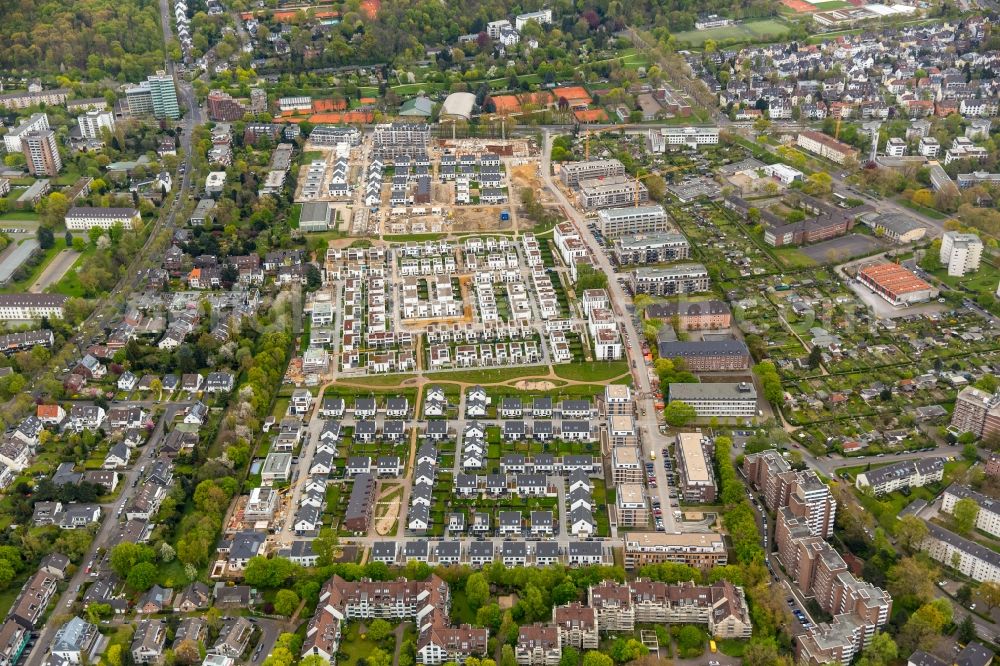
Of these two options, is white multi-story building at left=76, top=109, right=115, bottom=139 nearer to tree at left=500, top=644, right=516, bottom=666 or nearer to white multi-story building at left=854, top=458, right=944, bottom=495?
tree at left=500, top=644, right=516, bottom=666

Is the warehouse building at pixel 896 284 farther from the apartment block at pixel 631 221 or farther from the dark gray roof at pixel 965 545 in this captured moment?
the dark gray roof at pixel 965 545

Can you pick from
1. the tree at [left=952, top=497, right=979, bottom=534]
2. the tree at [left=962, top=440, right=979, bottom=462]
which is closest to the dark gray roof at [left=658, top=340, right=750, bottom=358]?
the tree at [left=962, top=440, right=979, bottom=462]

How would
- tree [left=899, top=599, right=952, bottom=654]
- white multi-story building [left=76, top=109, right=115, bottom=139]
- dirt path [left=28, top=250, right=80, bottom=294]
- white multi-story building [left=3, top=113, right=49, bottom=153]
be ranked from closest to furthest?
1. tree [left=899, top=599, right=952, bottom=654]
2. dirt path [left=28, top=250, right=80, bottom=294]
3. white multi-story building [left=3, top=113, right=49, bottom=153]
4. white multi-story building [left=76, top=109, right=115, bottom=139]

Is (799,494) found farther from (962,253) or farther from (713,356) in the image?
(962,253)

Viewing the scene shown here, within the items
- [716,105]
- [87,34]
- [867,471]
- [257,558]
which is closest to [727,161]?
[716,105]

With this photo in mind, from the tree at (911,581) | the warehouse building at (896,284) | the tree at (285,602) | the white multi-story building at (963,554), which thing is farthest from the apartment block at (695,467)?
the warehouse building at (896,284)
